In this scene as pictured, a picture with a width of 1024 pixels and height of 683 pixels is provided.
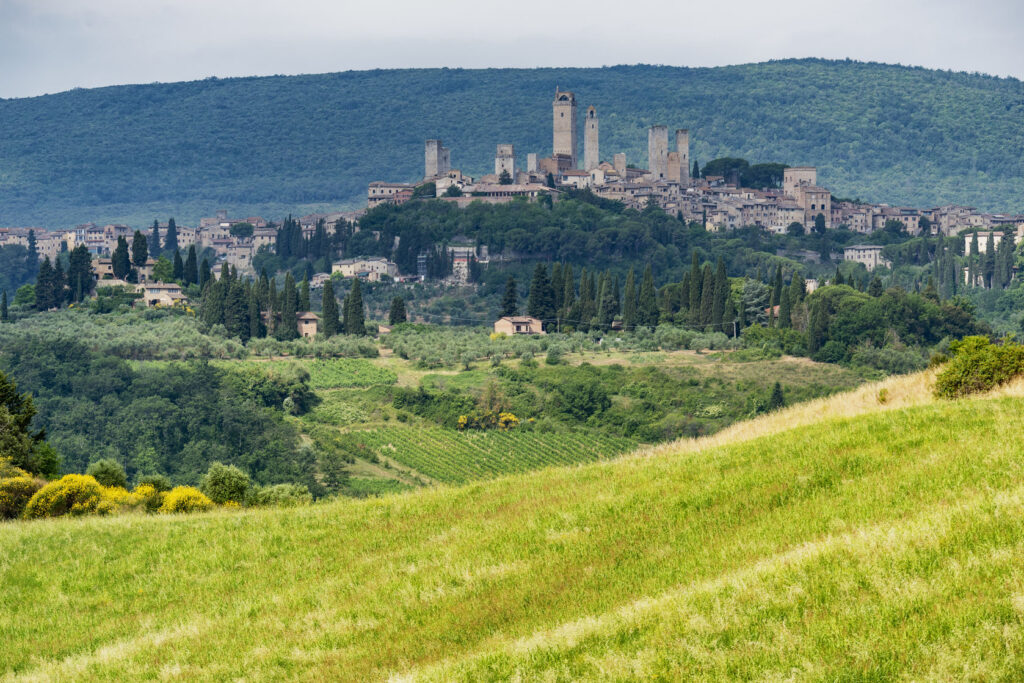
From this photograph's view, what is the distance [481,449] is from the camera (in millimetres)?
86062

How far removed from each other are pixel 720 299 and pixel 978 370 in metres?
95.0

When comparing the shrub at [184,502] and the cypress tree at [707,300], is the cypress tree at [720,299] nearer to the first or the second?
the cypress tree at [707,300]

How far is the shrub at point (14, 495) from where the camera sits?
27.2m

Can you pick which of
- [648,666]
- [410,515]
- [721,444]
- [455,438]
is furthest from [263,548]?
[455,438]

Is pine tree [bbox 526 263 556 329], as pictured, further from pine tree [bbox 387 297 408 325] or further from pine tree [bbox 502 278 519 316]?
pine tree [bbox 387 297 408 325]

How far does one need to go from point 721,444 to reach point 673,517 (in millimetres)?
5746

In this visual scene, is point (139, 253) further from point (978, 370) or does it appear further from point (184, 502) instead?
point (978, 370)

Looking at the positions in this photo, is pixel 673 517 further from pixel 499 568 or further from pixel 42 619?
pixel 42 619

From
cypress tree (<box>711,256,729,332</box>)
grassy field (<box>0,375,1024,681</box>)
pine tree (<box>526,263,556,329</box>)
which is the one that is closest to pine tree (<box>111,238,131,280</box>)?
pine tree (<box>526,263,556,329</box>)

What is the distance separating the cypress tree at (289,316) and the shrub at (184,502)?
89982mm

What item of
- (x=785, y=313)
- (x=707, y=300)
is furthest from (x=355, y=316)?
(x=785, y=313)

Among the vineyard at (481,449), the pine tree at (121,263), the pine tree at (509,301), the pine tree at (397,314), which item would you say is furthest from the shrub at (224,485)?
the pine tree at (121,263)

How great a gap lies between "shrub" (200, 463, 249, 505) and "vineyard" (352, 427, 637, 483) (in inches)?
1610

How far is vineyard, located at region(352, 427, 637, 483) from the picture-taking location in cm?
8069
